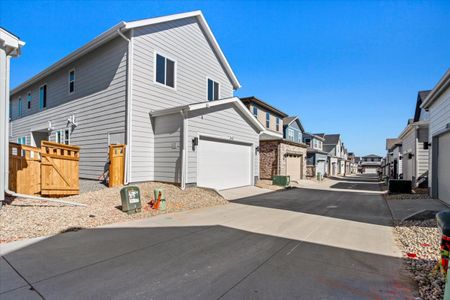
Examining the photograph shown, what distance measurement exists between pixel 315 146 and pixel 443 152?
29.9 meters

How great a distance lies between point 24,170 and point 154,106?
574cm

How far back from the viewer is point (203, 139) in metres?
12.6

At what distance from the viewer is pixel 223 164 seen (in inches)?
553

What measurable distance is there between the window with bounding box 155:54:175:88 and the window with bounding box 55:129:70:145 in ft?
21.8

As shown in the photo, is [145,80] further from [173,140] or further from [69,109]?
[69,109]

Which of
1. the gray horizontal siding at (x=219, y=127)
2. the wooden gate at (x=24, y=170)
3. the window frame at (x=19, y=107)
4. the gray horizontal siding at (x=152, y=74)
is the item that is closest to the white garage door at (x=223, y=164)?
the gray horizontal siding at (x=219, y=127)

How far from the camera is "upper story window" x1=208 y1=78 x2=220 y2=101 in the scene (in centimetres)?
1612

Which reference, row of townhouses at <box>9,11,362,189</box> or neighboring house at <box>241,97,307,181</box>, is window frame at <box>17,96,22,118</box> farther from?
neighboring house at <box>241,97,307,181</box>

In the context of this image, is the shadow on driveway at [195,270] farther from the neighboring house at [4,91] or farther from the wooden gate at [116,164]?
the wooden gate at [116,164]

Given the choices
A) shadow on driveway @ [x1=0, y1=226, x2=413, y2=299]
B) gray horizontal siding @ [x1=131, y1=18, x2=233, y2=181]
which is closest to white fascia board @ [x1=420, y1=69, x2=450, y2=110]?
shadow on driveway @ [x1=0, y1=226, x2=413, y2=299]

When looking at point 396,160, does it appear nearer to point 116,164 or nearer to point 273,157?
point 273,157

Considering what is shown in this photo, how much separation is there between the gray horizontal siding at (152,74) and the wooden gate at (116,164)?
16.6 inches

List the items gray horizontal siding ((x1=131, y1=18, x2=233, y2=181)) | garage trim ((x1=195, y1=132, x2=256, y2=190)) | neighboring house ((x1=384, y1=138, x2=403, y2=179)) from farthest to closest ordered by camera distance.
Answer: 1. neighboring house ((x1=384, y1=138, x2=403, y2=179))
2. garage trim ((x1=195, y1=132, x2=256, y2=190))
3. gray horizontal siding ((x1=131, y1=18, x2=233, y2=181))

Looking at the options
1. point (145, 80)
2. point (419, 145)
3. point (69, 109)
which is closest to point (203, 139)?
point (145, 80)
